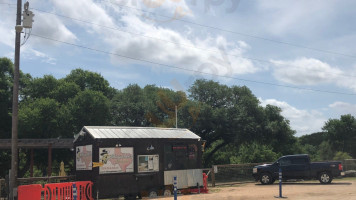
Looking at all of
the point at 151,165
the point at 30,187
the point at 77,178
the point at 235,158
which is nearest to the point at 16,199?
the point at 30,187

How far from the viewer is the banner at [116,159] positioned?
53.8 ft

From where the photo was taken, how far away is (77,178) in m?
17.5

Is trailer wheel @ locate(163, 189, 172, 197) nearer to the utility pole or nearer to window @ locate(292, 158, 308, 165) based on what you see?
the utility pole

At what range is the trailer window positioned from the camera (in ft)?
57.8

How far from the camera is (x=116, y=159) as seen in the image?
16.8 meters

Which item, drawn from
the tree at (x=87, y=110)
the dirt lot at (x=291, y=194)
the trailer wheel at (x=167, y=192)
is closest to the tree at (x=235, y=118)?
the tree at (x=87, y=110)

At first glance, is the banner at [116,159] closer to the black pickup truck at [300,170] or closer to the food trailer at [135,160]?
the food trailer at [135,160]

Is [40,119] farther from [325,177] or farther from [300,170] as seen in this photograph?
[325,177]

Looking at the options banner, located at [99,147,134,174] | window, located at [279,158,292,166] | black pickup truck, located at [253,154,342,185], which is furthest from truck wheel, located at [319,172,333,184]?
banner, located at [99,147,134,174]

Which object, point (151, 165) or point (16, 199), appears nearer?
point (16, 199)

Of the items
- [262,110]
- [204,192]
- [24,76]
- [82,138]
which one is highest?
[24,76]

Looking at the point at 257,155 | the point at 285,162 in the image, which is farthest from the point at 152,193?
the point at 257,155

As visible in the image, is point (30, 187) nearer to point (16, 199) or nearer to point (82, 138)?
point (16, 199)

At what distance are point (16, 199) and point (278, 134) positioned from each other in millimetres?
31413
